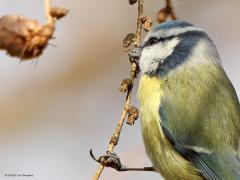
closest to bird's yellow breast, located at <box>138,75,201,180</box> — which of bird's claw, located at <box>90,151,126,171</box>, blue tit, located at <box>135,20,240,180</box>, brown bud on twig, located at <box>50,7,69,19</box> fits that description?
blue tit, located at <box>135,20,240,180</box>

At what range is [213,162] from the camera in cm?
188

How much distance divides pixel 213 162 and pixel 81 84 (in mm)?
1009

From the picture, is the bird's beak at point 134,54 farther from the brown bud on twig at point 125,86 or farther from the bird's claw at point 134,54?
the brown bud on twig at point 125,86

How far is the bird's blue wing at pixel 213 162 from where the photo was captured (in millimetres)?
1875

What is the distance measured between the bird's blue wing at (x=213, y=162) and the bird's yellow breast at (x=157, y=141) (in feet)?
0.07

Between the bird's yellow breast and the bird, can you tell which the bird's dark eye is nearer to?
the bird

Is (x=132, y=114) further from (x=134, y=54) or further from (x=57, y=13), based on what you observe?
(x=57, y=13)

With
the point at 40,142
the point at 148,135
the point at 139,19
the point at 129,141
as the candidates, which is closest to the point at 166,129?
the point at 148,135

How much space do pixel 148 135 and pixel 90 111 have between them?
0.89m

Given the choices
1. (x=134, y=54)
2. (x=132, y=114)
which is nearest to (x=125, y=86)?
(x=132, y=114)

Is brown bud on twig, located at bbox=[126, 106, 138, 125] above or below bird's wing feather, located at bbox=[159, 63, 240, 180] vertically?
above

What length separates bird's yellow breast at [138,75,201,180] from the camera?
6.30ft

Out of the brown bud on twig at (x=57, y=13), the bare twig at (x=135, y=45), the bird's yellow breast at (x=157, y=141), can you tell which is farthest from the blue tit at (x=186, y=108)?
the brown bud on twig at (x=57, y=13)

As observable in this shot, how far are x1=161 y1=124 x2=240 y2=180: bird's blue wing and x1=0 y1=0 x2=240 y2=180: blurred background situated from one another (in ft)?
2.14
